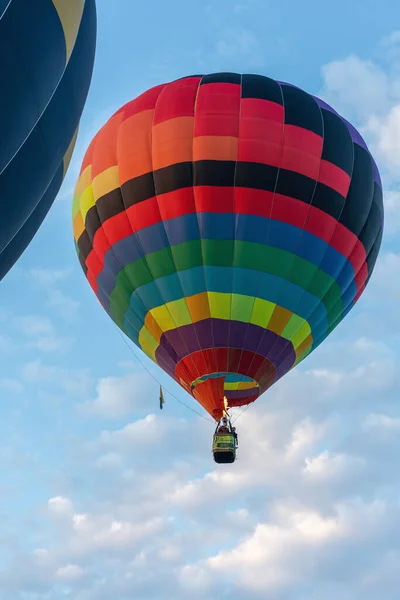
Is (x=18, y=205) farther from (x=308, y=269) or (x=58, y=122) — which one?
(x=308, y=269)

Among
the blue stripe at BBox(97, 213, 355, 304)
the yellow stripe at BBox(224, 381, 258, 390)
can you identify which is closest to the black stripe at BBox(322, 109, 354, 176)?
the blue stripe at BBox(97, 213, 355, 304)

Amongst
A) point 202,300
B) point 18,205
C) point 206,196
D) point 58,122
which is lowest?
point 18,205

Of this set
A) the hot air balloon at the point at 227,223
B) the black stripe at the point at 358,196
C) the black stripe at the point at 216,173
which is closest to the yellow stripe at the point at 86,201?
the hot air balloon at the point at 227,223

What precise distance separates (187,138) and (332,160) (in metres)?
2.44

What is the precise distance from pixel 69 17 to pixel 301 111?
8189 millimetres

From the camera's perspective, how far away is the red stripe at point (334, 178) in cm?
1591

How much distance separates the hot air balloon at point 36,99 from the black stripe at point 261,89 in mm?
7152

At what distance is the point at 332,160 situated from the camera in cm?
1606

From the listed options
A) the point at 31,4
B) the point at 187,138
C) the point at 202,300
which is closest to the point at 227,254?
the point at 202,300

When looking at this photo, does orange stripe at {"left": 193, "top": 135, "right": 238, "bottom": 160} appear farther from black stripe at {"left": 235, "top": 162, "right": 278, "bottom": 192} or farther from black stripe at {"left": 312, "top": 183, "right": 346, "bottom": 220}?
black stripe at {"left": 312, "top": 183, "right": 346, "bottom": 220}

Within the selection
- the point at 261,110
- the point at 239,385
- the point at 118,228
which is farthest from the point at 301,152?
the point at 239,385

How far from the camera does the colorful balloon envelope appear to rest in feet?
51.2

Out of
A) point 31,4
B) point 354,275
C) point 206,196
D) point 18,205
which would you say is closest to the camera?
point 31,4

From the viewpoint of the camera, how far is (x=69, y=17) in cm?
848
